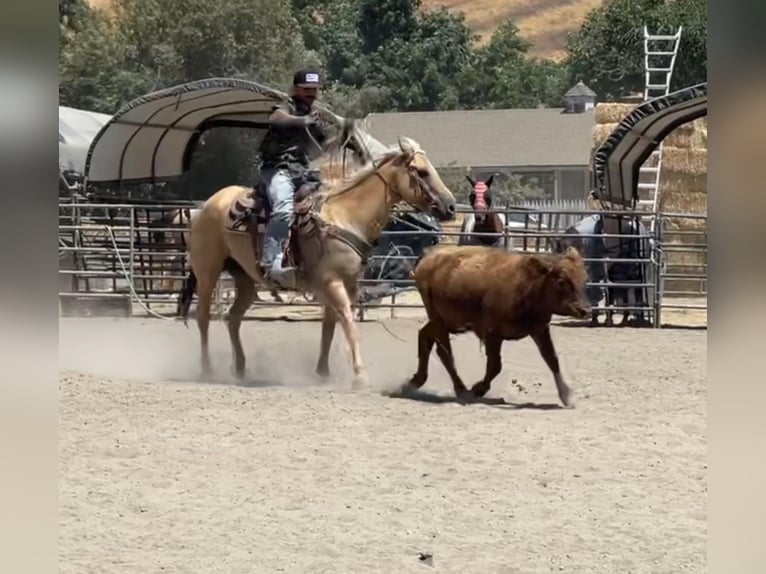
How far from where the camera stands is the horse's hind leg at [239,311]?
9.35m

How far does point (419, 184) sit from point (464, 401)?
1.57 m

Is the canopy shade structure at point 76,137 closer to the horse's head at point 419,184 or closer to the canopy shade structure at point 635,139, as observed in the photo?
the canopy shade structure at point 635,139

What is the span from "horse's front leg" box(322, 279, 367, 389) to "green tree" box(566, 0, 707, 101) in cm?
3354

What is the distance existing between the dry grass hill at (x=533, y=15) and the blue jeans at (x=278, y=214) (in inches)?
4649

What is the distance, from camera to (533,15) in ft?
438

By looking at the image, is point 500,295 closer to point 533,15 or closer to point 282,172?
point 282,172

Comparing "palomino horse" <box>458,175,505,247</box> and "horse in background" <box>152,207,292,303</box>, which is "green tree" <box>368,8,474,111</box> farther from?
"palomino horse" <box>458,175,505,247</box>

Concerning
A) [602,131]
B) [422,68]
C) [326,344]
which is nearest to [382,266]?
[326,344]

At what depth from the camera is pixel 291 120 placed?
27.9ft

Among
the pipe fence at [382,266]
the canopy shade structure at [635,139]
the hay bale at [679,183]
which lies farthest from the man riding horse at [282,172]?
the hay bale at [679,183]
